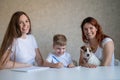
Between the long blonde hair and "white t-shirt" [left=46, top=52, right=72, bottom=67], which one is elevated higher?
the long blonde hair

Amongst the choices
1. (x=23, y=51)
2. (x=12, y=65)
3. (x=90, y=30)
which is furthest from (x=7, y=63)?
(x=90, y=30)

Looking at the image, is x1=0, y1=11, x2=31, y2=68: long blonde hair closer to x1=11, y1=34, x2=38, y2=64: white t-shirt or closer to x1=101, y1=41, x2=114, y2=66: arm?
x1=11, y1=34, x2=38, y2=64: white t-shirt

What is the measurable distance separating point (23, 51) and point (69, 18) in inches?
34.3

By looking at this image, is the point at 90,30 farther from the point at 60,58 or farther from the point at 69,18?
the point at 69,18

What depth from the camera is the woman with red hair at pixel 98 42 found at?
1.99m

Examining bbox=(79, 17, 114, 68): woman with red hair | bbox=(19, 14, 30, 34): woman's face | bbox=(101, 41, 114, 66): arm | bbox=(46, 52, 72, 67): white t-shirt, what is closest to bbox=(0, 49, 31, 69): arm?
bbox=(19, 14, 30, 34): woman's face

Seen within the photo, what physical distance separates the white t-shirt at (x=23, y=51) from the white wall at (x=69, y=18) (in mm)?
513

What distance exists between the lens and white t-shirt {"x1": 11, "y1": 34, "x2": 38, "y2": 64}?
80.3 inches

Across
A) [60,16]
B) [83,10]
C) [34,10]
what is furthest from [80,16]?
[34,10]

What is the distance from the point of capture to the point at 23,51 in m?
2.07

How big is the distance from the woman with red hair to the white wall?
50cm

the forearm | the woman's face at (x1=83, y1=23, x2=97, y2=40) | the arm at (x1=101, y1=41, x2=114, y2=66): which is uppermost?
the woman's face at (x1=83, y1=23, x2=97, y2=40)

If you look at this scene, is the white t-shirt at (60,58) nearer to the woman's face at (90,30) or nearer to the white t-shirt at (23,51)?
the white t-shirt at (23,51)


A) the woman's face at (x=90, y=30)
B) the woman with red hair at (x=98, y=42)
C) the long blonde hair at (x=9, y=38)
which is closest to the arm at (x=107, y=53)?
the woman with red hair at (x=98, y=42)
